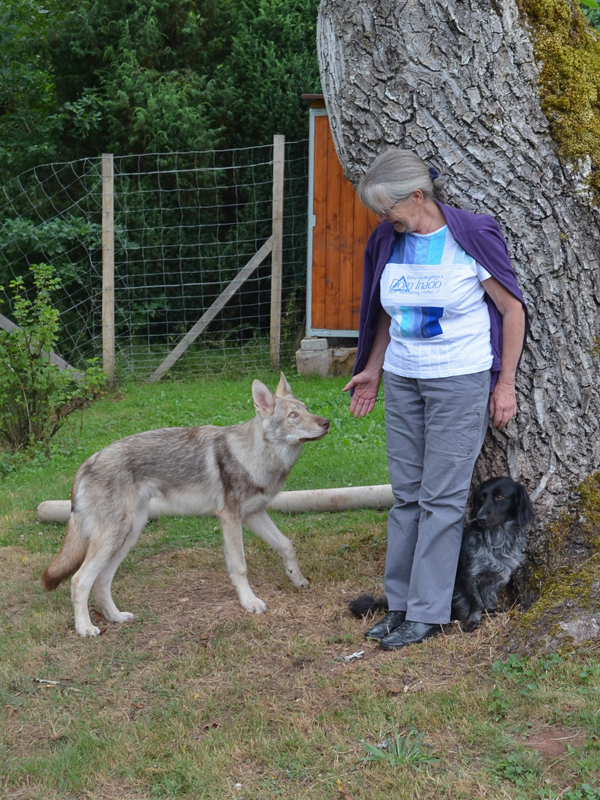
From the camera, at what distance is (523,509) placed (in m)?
4.26

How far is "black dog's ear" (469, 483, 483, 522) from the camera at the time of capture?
4.32 meters

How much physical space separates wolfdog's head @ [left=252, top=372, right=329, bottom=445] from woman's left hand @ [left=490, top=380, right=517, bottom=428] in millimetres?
1291

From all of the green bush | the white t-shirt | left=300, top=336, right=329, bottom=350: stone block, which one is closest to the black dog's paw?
the white t-shirt

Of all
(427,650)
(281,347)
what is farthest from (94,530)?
(281,347)

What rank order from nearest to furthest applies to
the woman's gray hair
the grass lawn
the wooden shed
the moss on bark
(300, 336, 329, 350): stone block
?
the grass lawn, the woman's gray hair, the moss on bark, the wooden shed, (300, 336, 329, 350): stone block

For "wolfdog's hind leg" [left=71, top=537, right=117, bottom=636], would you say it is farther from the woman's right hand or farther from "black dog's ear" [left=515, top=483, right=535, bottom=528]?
"black dog's ear" [left=515, top=483, right=535, bottom=528]

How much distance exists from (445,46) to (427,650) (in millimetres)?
2988

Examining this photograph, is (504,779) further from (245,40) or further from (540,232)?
(245,40)

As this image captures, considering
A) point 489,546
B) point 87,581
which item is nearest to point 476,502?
point 489,546

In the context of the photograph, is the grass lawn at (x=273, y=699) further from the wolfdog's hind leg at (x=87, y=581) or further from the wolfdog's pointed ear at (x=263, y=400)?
the wolfdog's pointed ear at (x=263, y=400)

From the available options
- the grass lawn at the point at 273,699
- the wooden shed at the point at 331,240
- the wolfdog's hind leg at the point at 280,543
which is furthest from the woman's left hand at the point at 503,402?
the wooden shed at the point at 331,240

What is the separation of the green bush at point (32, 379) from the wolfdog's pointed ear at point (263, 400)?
350 cm

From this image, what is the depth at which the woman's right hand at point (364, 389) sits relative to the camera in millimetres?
4645

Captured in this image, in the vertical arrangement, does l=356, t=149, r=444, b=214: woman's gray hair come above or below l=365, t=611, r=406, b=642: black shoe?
above
